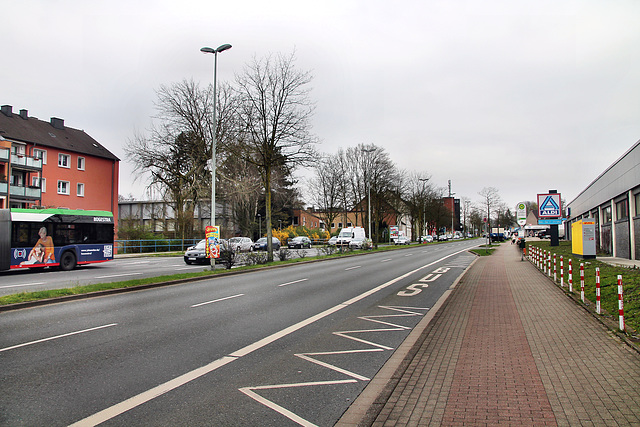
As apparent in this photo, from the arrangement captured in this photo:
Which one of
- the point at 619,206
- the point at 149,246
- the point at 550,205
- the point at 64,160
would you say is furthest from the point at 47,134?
the point at 619,206

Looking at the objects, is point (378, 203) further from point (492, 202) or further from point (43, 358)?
point (43, 358)

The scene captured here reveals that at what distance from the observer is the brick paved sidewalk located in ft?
13.6

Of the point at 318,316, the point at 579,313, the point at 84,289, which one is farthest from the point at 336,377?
the point at 84,289

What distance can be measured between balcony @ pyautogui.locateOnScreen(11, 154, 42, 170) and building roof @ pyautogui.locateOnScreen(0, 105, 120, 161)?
234cm

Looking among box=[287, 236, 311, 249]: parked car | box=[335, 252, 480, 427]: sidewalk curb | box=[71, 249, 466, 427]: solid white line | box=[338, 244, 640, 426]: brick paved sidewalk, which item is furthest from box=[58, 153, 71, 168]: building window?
box=[335, 252, 480, 427]: sidewalk curb

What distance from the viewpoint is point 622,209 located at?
82.5 ft

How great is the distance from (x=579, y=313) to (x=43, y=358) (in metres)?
9.59

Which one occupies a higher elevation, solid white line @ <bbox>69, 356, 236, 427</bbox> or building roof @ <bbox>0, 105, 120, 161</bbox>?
building roof @ <bbox>0, 105, 120, 161</bbox>

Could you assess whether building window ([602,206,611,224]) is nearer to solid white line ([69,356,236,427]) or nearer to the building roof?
solid white line ([69,356,236,427])

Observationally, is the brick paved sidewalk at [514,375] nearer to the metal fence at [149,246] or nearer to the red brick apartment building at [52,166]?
the metal fence at [149,246]

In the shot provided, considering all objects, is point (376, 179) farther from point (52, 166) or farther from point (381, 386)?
point (381, 386)

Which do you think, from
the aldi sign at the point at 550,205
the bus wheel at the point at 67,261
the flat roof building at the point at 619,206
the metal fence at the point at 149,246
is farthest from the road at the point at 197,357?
the metal fence at the point at 149,246

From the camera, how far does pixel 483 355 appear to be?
6238 mm

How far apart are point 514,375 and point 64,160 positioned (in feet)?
166
